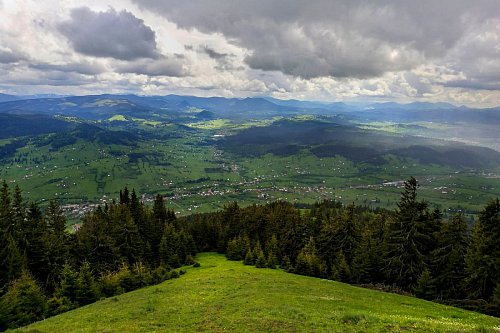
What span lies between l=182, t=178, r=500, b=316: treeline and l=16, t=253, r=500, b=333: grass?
17.0m

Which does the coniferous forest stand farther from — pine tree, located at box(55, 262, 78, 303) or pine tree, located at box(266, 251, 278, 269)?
pine tree, located at box(266, 251, 278, 269)

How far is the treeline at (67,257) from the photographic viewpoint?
42250mm

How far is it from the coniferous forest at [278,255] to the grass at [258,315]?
12.4m

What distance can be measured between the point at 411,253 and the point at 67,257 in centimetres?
6771

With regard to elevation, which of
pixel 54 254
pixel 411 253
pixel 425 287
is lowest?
pixel 54 254

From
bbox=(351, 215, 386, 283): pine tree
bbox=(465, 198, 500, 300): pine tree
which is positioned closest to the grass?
bbox=(465, 198, 500, 300): pine tree

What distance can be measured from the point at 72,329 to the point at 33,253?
4377cm

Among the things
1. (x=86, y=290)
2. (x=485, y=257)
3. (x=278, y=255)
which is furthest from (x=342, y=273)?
(x=86, y=290)

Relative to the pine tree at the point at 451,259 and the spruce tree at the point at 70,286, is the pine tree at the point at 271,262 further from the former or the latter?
the spruce tree at the point at 70,286

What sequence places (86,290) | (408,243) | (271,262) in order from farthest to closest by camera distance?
(271,262) → (408,243) → (86,290)

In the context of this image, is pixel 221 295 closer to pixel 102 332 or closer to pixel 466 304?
pixel 102 332

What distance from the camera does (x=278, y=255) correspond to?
91000 mm

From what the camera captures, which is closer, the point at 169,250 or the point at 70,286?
the point at 70,286

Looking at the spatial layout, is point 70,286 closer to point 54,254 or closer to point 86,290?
point 86,290
